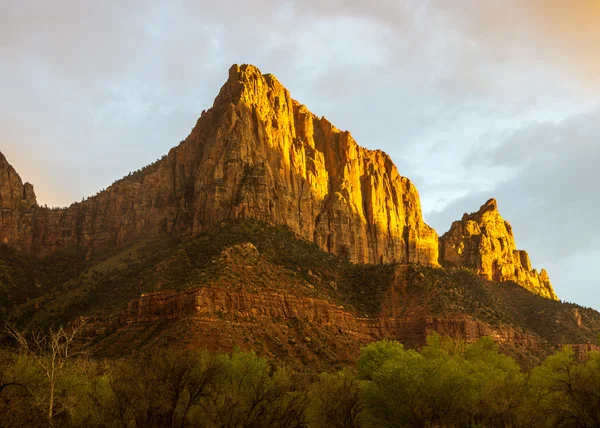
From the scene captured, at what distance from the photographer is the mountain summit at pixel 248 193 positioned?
486 ft

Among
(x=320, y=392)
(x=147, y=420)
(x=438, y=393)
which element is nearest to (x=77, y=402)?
(x=147, y=420)

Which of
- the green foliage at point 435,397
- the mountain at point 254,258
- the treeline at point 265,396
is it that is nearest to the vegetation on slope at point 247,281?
the mountain at point 254,258

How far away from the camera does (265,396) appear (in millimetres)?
60625

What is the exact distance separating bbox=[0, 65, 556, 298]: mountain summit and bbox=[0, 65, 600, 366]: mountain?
1.26 feet

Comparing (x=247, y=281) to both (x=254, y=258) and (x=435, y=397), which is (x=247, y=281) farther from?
(x=435, y=397)

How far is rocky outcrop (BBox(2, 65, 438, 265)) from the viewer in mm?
147875

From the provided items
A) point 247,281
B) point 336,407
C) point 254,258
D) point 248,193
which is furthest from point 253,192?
point 336,407

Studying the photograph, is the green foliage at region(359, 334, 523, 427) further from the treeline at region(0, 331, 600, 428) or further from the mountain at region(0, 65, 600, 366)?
the mountain at region(0, 65, 600, 366)

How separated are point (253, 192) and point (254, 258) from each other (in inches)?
859

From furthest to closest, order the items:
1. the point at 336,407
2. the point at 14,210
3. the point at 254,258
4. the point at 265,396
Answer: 1. the point at 14,210
2. the point at 254,258
3. the point at 336,407
4. the point at 265,396

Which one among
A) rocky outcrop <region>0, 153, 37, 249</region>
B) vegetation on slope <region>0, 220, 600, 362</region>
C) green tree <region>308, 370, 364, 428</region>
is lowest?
green tree <region>308, 370, 364, 428</region>

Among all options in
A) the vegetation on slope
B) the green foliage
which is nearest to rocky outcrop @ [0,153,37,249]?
the vegetation on slope

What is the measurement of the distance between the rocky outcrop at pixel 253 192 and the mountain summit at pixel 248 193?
26 cm

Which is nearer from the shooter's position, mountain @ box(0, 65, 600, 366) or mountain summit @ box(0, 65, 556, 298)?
mountain @ box(0, 65, 600, 366)
